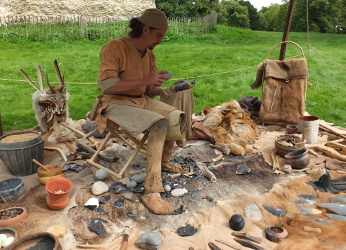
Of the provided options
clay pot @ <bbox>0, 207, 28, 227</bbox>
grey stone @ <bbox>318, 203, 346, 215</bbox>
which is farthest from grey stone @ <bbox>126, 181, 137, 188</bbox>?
grey stone @ <bbox>318, 203, 346, 215</bbox>

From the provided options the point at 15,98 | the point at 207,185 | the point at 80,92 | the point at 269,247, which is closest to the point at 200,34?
the point at 80,92

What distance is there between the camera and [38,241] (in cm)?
256

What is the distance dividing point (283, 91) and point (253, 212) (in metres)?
3.16

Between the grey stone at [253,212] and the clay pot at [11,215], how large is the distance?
212cm

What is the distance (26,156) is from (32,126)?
6.32ft

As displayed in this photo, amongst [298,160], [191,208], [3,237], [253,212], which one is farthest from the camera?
[298,160]

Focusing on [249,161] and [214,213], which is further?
[249,161]

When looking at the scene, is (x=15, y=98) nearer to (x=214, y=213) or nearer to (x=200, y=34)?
(x=214, y=213)

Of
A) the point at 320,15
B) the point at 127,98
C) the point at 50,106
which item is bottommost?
the point at 50,106

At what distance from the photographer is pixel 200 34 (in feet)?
50.3

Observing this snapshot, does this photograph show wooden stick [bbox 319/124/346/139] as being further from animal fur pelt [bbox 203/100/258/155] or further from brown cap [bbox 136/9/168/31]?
brown cap [bbox 136/9/168/31]

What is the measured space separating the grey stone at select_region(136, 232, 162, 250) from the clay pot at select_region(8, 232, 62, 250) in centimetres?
65

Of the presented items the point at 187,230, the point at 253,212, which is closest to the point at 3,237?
the point at 187,230

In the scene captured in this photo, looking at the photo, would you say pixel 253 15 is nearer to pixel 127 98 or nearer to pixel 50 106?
pixel 50 106
